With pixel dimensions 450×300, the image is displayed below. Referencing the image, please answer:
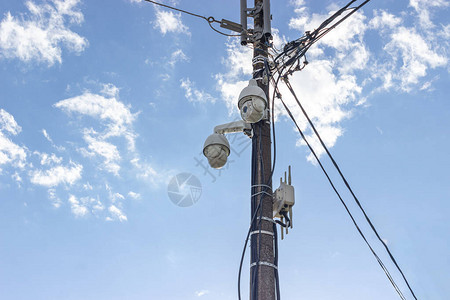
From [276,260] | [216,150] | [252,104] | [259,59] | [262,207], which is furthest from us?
[259,59]

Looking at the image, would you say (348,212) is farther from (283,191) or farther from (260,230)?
(260,230)

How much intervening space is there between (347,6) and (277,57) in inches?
48.4

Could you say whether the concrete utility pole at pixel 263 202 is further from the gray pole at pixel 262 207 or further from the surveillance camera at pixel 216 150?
the surveillance camera at pixel 216 150

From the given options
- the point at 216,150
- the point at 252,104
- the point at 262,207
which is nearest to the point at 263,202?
the point at 262,207

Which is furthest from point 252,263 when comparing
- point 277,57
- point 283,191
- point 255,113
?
point 277,57

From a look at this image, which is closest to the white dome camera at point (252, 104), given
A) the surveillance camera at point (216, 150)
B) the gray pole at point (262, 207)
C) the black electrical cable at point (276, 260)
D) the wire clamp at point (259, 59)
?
the gray pole at point (262, 207)

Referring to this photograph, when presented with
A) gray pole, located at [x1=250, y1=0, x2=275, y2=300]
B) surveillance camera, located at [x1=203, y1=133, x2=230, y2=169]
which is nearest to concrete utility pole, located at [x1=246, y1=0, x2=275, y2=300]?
gray pole, located at [x1=250, y1=0, x2=275, y2=300]

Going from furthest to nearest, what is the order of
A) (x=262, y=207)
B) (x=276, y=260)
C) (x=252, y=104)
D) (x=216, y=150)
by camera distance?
(x=216, y=150) < (x=252, y=104) < (x=262, y=207) < (x=276, y=260)

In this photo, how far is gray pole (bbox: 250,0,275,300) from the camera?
4.61 m

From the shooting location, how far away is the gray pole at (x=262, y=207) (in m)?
4.61

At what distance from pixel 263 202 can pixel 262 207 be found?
0.09 meters

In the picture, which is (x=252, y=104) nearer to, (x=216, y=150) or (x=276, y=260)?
(x=216, y=150)

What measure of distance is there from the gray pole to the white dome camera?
32cm

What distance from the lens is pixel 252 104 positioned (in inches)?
217
